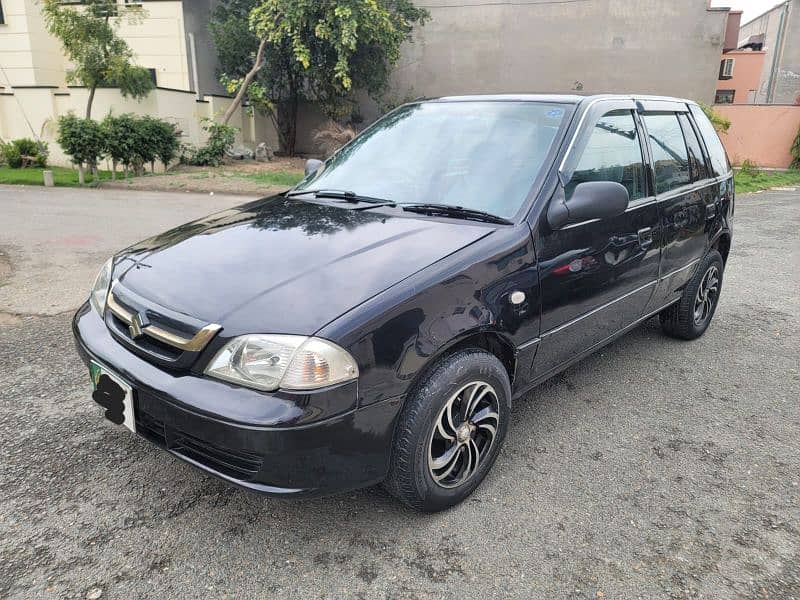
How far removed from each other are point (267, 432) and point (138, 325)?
2.56ft

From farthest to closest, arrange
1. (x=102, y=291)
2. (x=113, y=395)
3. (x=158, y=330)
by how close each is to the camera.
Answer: (x=102, y=291)
(x=113, y=395)
(x=158, y=330)

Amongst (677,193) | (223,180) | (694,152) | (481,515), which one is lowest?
(223,180)

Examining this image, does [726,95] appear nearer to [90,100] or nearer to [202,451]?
[90,100]

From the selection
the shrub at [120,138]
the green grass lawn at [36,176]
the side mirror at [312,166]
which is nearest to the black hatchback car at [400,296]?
the side mirror at [312,166]

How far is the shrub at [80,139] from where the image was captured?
13305mm

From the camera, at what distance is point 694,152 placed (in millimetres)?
4086

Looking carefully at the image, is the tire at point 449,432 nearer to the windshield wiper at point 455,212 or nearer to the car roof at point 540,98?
the windshield wiper at point 455,212

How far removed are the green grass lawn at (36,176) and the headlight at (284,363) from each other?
14.2 meters

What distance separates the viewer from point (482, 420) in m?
2.58

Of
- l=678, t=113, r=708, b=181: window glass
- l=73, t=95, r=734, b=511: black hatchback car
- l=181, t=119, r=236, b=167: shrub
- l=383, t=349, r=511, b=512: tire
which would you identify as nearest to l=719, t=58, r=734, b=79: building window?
l=181, t=119, r=236, b=167: shrub

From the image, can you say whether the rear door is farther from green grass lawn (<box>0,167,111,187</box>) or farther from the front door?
green grass lawn (<box>0,167,111,187</box>)

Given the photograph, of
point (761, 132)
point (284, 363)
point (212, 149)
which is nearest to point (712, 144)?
point (284, 363)

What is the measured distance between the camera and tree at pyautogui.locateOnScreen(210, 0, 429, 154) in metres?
16.2

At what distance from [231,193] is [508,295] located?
11832 millimetres
